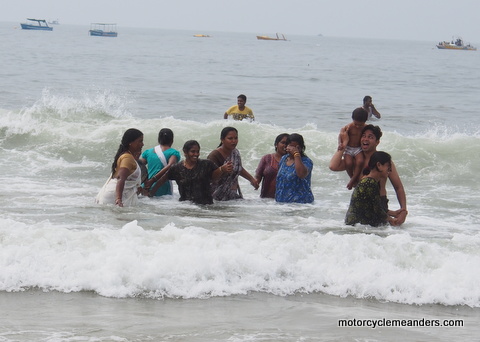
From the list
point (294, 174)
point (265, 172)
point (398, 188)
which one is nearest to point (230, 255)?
point (398, 188)

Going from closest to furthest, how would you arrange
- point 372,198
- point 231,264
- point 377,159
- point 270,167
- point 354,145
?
point 231,264 < point 377,159 < point 372,198 < point 354,145 < point 270,167

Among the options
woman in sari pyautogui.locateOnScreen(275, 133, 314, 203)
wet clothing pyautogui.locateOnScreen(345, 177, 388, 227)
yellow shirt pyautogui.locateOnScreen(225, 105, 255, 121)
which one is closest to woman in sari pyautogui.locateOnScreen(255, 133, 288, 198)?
woman in sari pyautogui.locateOnScreen(275, 133, 314, 203)

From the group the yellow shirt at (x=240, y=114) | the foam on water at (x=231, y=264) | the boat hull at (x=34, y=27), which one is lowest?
the foam on water at (x=231, y=264)

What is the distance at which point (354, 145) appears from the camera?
8672 mm

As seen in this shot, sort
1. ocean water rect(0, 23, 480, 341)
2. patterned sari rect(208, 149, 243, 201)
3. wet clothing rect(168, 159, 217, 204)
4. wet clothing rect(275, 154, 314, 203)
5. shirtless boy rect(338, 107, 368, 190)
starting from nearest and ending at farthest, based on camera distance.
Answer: ocean water rect(0, 23, 480, 341) → shirtless boy rect(338, 107, 368, 190) → wet clothing rect(168, 159, 217, 204) → wet clothing rect(275, 154, 314, 203) → patterned sari rect(208, 149, 243, 201)

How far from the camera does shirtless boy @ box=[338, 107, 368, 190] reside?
8547 mm

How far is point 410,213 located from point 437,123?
44.3ft

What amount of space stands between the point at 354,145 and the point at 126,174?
8.00 feet

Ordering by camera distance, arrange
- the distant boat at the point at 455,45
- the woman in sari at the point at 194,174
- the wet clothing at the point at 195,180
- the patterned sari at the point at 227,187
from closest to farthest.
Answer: the woman in sari at the point at 194,174 → the wet clothing at the point at 195,180 → the patterned sari at the point at 227,187 → the distant boat at the point at 455,45

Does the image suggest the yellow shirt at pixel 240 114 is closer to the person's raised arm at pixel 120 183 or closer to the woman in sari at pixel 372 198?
the person's raised arm at pixel 120 183

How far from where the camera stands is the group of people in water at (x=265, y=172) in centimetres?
821

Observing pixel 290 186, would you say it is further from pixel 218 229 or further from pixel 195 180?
pixel 218 229

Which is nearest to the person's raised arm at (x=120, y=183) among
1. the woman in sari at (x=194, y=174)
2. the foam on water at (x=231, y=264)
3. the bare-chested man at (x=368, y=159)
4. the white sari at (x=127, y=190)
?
the white sari at (x=127, y=190)

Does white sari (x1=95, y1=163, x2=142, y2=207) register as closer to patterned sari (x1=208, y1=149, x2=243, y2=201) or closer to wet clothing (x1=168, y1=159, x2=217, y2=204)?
wet clothing (x1=168, y1=159, x2=217, y2=204)
